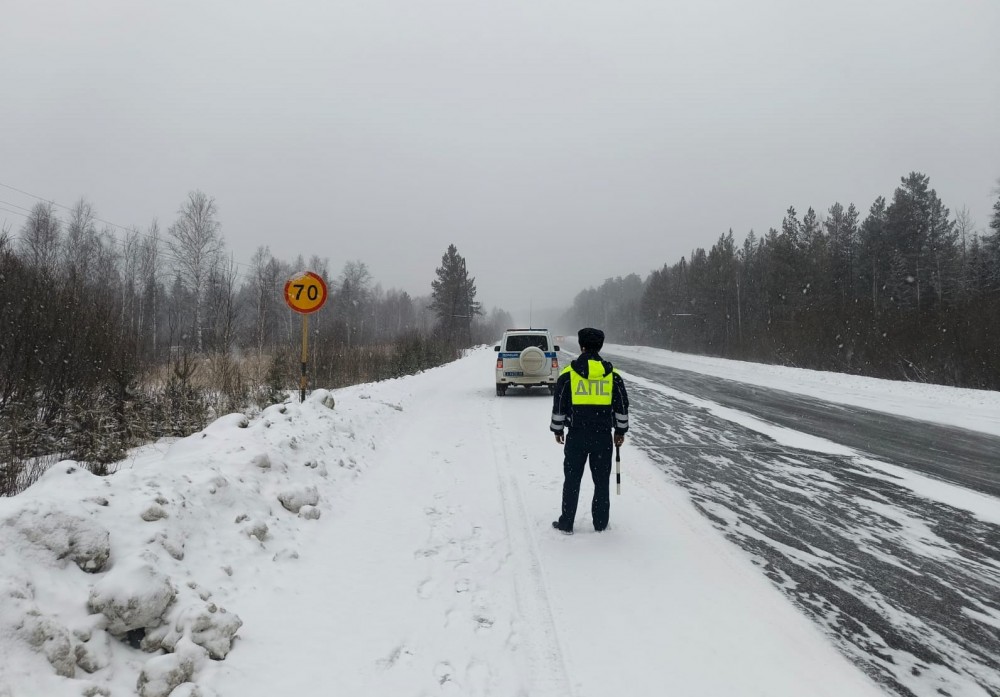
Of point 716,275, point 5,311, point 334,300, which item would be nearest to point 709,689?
point 5,311

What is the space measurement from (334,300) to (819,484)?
81.7m

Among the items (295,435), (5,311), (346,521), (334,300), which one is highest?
(334,300)

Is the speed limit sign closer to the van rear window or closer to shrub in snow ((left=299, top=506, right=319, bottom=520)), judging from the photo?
shrub in snow ((left=299, top=506, right=319, bottom=520))

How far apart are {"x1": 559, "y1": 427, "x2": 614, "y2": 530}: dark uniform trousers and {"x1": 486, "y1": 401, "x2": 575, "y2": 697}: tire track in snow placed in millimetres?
483

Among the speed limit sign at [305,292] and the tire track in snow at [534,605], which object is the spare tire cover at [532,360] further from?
the tire track in snow at [534,605]

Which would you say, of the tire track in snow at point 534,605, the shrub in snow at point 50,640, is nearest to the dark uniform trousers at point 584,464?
the tire track in snow at point 534,605

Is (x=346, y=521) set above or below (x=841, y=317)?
below

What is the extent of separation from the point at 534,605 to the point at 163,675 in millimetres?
2236

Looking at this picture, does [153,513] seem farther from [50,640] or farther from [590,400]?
[590,400]

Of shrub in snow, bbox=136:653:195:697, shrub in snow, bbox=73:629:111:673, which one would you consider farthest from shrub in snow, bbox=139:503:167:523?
shrub in snow, bbox=136:653:195:697

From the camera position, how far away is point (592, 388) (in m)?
4.96

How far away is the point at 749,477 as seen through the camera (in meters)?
6.82

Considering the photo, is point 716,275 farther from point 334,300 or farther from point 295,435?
point 295,435

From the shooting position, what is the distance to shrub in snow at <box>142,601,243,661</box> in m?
2.81
